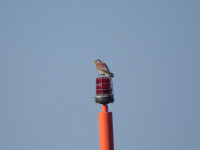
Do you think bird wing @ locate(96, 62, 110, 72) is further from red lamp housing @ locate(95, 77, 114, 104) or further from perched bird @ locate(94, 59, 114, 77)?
red lamp housing @ locate(95, 77, 114, 104)

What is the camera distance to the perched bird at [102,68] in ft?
72.6

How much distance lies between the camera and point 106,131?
20.9 m

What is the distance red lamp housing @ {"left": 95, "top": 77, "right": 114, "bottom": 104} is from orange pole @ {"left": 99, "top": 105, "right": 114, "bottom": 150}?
0.47 m

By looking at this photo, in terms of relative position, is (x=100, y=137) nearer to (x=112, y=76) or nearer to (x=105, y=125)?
(x=105, y=125)

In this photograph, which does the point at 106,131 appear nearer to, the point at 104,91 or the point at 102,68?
the point at 104,91

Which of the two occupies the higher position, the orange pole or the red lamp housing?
the red lamp housing

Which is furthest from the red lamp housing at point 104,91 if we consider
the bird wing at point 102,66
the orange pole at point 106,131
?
the bird wing at point 102,66

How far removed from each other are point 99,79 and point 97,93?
0.53 meters

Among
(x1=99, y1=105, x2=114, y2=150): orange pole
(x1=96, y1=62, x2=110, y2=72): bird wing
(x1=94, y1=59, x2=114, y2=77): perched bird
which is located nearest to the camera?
(x1=99, y1=105, x2=114, y2=150): orange pole

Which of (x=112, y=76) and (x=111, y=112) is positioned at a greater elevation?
(x=112, y=76)

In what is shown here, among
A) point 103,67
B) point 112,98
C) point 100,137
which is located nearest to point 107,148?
point 100,137

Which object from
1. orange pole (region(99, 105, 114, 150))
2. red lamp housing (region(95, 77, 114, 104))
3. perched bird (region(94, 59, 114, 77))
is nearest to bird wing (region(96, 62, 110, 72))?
perched bird (region(94, 59, 114, 77))

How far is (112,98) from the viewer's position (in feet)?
69.2

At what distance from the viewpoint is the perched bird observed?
22.1 meters
